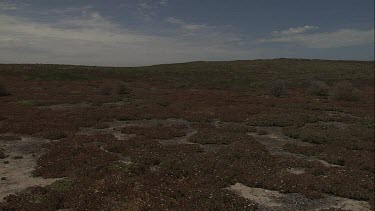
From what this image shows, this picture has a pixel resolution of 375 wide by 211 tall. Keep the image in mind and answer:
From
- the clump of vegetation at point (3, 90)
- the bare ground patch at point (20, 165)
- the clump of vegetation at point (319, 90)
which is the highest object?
the clump of vegetation at point (3, 90)

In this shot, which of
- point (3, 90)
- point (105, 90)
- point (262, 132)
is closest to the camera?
point (262, 132)

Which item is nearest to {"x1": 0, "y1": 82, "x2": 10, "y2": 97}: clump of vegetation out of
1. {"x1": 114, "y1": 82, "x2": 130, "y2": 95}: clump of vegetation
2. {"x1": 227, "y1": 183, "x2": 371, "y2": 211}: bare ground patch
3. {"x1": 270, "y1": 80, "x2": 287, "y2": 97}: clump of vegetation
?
{"x1": 114, "y1": 82, "x2": 130, "y2": 95}: clump of vegetation

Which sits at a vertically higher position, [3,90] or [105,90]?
[3,90]

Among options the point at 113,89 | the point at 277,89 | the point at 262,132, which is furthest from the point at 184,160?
the point at 277,89

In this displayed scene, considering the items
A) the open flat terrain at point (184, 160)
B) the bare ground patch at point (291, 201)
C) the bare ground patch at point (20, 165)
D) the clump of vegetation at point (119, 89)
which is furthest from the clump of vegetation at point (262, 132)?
the clump of vegetation at point (119, 89)

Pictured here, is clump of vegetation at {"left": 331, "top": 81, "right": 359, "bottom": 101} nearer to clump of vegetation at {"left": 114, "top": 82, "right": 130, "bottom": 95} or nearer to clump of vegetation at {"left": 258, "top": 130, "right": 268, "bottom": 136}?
clump of vegetation at {"left": 114, "top": 82, "right": 130, "bottom": 95}

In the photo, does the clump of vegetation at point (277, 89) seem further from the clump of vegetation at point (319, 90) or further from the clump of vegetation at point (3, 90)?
the clump of vegetation at point (3, 90)

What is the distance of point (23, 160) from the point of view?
19656 millimetres

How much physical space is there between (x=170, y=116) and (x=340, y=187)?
19.9 m

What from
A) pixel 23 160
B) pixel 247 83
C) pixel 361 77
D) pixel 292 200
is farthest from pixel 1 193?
pixel 361 77

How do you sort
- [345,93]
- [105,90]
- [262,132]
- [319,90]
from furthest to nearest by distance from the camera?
[319,90]
[345,93]
[105,90]
[262,132]

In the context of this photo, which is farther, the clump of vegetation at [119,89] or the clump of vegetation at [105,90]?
the clump of vegetation at [119,89]

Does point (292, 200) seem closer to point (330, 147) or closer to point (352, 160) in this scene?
point (352, 160)

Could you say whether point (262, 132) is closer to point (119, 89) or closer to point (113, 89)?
point (119, 89)
